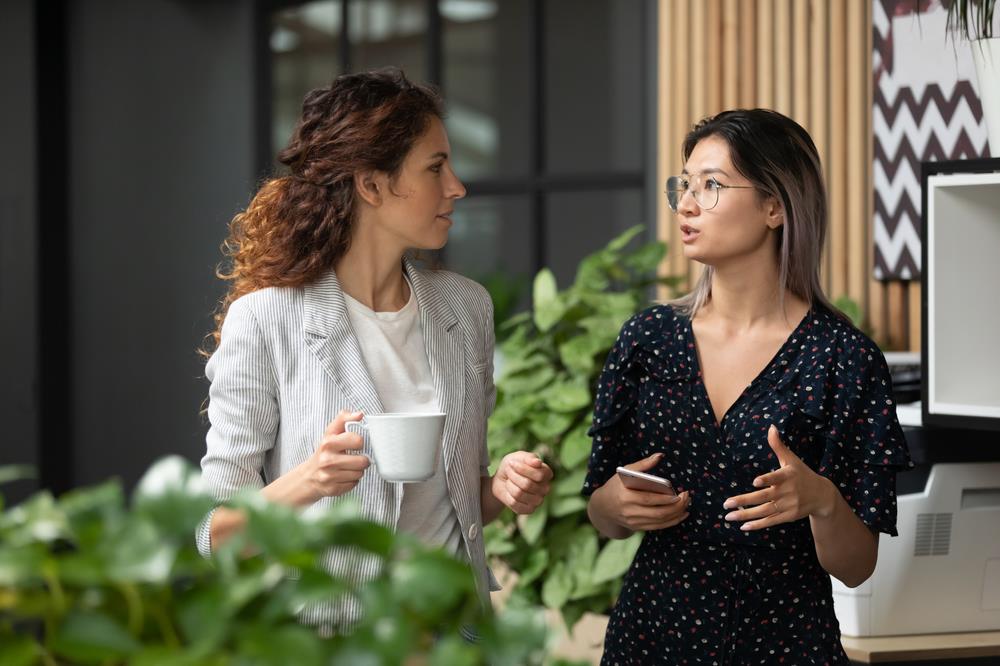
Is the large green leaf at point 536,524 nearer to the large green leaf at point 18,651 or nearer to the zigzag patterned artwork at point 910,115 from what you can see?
the zigzag patterned artwork at point 910,115

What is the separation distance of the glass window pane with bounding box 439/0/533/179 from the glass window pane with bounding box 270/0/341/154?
631 millimetres

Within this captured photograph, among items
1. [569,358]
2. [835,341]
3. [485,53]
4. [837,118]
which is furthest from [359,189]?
[485,53]

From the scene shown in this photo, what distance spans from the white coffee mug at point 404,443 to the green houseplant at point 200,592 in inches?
31.1

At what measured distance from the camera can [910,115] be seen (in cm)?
332

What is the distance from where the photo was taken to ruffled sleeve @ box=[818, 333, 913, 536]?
1746 millimetres

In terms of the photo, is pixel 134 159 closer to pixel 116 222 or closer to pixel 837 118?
pixel 116 222

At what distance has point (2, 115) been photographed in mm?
5840

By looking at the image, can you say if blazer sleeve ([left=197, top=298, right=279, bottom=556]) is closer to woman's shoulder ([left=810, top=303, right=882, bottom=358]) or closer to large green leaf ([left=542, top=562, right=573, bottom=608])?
woman's shoulder ([left=810, top=303, right=882, bottom=358])

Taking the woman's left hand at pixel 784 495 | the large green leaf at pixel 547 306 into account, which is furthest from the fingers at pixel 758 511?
the large green leaf at pixel 547 306

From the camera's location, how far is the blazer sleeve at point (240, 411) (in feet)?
5.22

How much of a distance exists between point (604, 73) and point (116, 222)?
9.15 ft

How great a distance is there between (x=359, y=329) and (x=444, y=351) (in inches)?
5.2

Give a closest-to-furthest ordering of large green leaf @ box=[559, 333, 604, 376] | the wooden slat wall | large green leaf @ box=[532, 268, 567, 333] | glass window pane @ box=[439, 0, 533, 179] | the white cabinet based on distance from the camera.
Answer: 1. the white cabinet
2. large green leaf @ box=[559, 333, 604, 376]
3. large green leaf @ box=[532, 268, 567, 333]
4. the wooden slat wall
5. glass window pane @ box=[439, 0, 533, 179]

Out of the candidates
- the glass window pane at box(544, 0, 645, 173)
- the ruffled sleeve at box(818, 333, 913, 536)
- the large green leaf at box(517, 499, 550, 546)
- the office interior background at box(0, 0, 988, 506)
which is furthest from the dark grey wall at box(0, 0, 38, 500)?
the ruffled sleeve at box(818, 333, 913, 536)
